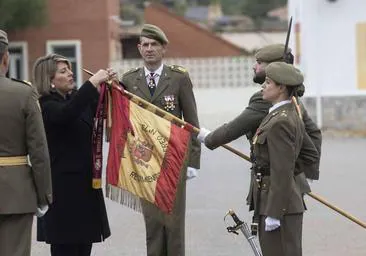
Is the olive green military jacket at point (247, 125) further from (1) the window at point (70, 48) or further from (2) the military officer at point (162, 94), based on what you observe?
(1) the window at point (70, 48)

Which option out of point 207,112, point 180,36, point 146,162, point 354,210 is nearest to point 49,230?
→ point 146,162

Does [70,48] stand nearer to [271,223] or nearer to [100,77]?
[100,77]

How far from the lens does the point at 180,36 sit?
37.3 metres

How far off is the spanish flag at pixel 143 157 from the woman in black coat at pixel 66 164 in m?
0.20

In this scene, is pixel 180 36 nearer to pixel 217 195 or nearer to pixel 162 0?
A: pixel 217 195

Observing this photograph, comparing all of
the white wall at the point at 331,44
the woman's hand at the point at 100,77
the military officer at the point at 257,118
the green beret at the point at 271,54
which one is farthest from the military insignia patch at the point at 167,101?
the white wall at the point at 331,44

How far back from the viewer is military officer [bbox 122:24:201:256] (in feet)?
20.5

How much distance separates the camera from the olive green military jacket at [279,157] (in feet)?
16.6

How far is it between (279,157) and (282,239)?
1.81 ft

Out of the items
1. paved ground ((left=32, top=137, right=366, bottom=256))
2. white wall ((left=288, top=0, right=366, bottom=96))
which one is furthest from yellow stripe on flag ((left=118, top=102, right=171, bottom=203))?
white wall ((left=288, top=0, right=366, bottom=96))

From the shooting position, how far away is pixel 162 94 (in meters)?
6.37

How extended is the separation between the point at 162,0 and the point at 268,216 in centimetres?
8639

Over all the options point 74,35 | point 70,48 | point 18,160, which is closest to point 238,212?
point 18,160

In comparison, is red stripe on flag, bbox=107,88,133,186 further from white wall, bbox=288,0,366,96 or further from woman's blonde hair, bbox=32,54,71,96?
white wall, bbox=288,0,366,96
